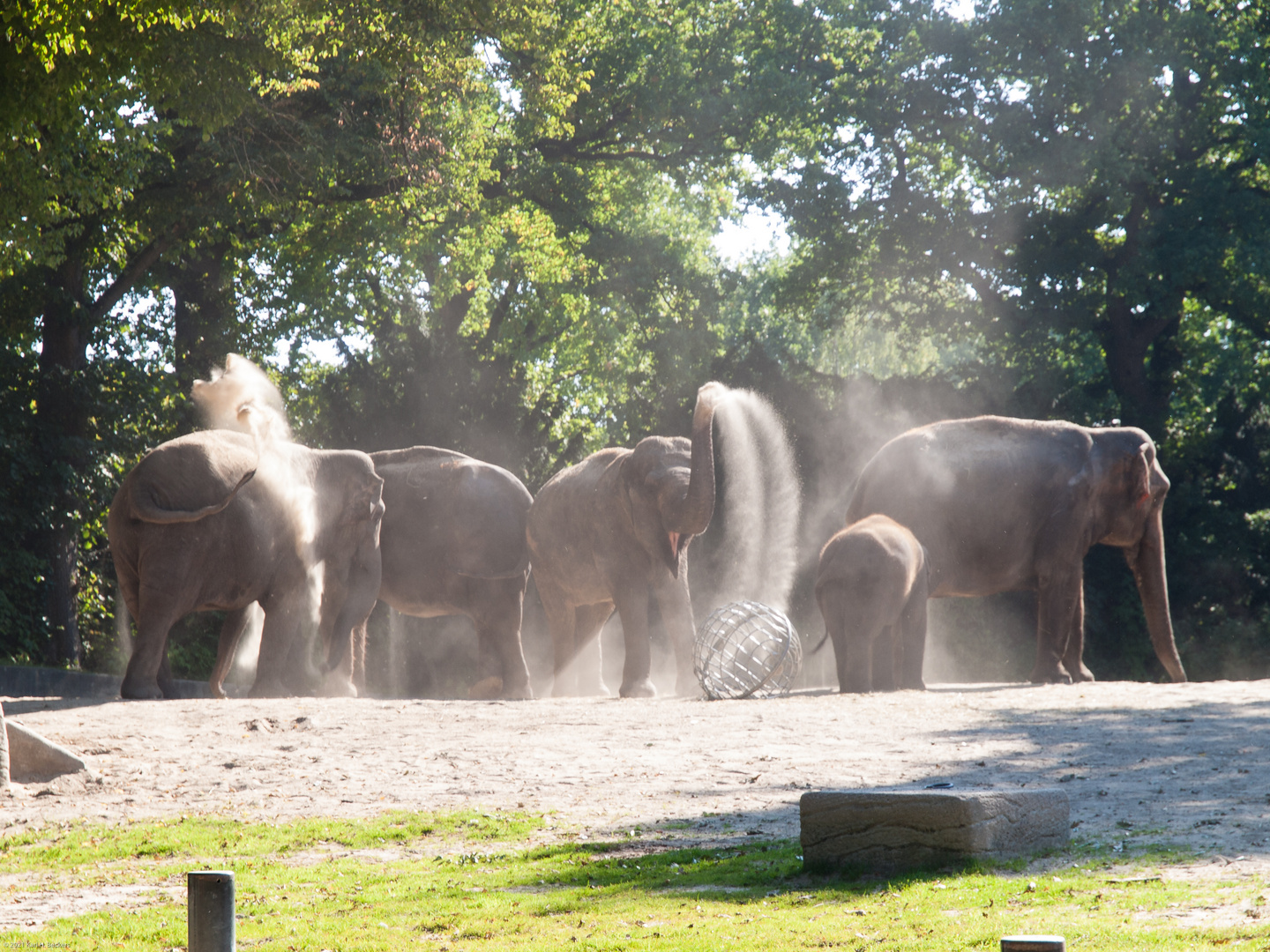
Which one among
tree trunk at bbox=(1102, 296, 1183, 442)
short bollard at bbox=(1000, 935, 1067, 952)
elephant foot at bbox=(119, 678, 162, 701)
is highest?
tree trunk at bbox=(1102, 296, 1183, 442)

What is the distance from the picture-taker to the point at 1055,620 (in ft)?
49.2

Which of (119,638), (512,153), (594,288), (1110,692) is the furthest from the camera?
(594,288)

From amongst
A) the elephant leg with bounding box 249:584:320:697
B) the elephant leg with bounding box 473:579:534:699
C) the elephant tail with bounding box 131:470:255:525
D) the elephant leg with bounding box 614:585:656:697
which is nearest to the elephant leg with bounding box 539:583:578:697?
the elephant leg with bounding box 473:579:534:699

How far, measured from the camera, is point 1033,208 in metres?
26.7

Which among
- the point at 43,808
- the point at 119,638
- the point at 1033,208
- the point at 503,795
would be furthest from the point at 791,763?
the point at 1033,208

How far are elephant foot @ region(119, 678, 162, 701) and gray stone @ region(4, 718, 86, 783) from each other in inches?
148

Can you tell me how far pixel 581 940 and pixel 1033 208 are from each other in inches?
955

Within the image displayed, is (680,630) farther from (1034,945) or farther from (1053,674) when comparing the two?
(1034,945)

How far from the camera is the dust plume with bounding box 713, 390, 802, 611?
23219 millimetres

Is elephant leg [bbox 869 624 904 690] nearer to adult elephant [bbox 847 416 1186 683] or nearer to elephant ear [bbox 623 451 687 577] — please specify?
adult elephant [bbox 847 416 1186 683]

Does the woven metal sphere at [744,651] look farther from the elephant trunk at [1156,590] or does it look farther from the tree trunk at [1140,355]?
the tree trunk at [1140,355]

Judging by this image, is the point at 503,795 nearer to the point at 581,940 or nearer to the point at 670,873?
the point at 670,873

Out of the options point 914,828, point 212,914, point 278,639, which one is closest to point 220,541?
point 278,639

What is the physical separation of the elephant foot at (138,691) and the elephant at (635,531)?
14.8 feet
